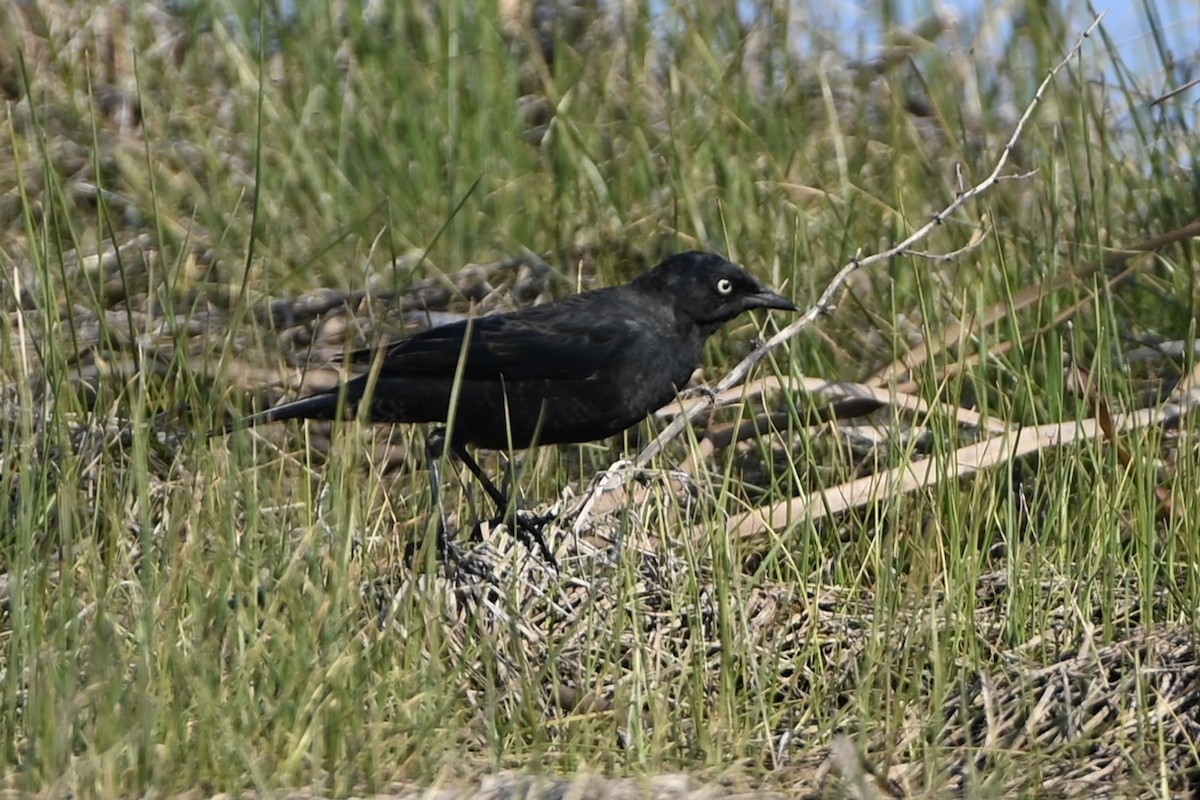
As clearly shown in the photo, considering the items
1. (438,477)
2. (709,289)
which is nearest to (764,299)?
(709,289)

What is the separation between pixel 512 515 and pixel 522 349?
3.95ft

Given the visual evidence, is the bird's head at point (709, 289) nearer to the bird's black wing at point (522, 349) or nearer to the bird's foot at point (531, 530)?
the bird's black wing at point (522, 349)

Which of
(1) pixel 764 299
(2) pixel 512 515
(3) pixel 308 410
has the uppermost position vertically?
(1) pixel 764 299

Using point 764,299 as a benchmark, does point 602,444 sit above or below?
below

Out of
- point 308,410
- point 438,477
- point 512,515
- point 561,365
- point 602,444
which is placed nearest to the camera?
point 512,515

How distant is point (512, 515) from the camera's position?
368 cm

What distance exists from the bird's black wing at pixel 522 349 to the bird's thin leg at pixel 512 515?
220mm

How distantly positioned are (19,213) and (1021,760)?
4.48 meters

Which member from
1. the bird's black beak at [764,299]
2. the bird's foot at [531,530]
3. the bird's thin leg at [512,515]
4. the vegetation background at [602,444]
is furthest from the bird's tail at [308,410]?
the bird's black beak at [764,299]

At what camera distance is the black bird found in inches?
183

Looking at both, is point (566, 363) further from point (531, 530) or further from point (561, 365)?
point (531, 530)

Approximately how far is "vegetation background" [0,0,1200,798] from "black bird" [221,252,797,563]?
0.18m

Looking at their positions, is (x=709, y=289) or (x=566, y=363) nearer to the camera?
(x=566, y=363)

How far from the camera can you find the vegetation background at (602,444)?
10.4ft
